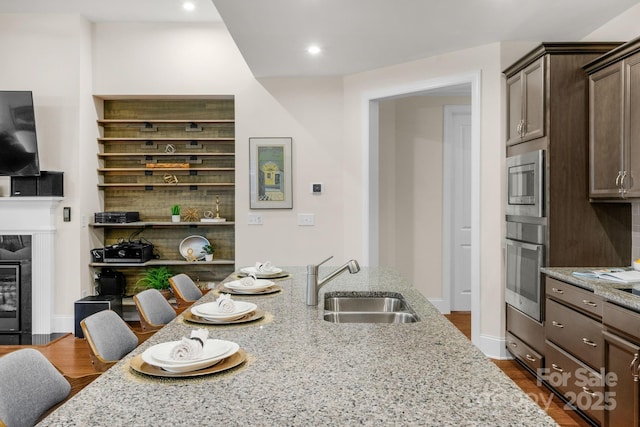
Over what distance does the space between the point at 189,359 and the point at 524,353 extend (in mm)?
3076

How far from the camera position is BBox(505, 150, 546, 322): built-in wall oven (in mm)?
3432

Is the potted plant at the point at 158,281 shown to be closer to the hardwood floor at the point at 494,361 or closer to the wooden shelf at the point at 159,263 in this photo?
the wooden shelf at the point at 159,263

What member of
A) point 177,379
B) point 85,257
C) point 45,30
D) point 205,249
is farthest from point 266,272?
point 45,30

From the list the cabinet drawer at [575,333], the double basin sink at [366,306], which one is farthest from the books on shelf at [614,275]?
the double basin sink at [366,306]

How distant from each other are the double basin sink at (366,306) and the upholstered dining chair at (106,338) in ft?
2.87

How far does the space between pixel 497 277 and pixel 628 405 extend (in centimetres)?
181

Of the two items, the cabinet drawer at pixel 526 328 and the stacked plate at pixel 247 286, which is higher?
the stacked plate at pixel 247 286

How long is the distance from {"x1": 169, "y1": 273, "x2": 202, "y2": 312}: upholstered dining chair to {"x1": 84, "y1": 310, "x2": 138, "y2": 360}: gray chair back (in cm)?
74

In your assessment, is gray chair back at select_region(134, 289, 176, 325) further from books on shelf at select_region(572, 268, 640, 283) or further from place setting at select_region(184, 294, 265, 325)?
books on shelf at select_region(572, 268, 640, 283)

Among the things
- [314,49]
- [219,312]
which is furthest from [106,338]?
[314,49]

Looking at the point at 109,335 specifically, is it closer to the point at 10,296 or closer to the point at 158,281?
the point at 158,281

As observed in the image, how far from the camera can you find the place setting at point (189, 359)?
1258mm

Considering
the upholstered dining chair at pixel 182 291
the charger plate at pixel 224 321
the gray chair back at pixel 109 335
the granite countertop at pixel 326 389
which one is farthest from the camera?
the upholstered dining chair at pixel 182 291

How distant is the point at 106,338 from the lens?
6.54ft
